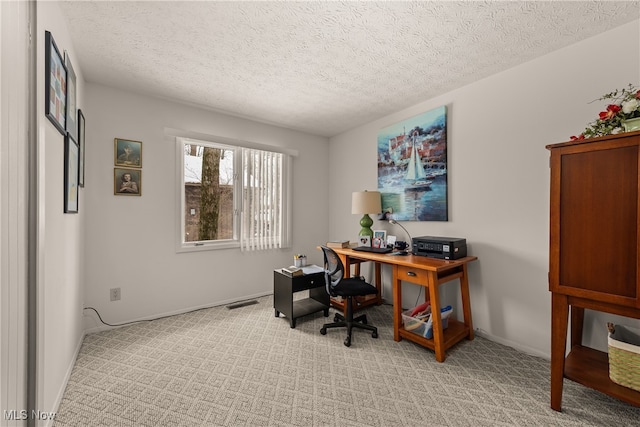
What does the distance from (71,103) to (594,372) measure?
12.3 ft

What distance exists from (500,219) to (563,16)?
1477 millimetres

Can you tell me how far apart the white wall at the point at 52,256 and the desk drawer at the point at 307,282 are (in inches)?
68.3

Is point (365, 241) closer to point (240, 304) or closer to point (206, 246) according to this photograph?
point (240, 304)

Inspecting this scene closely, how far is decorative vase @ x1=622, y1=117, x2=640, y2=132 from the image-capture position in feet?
4.51

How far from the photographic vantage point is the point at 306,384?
71.6 inches

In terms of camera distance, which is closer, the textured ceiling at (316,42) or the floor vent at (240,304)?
the textured ceiling at (316,42)

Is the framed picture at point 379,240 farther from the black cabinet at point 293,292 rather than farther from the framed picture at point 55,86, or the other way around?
the framed picture at point 55,86

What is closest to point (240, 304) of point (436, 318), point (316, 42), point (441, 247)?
point (436, 318)

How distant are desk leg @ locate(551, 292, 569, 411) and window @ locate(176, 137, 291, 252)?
2.96m

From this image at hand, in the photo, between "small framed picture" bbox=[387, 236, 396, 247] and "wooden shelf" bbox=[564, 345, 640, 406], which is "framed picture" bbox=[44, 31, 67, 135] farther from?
"wooden shelf" bbox=[564, 345, 640, 406]

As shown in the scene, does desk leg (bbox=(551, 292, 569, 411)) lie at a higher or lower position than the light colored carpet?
higher

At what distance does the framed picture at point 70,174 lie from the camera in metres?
1.69

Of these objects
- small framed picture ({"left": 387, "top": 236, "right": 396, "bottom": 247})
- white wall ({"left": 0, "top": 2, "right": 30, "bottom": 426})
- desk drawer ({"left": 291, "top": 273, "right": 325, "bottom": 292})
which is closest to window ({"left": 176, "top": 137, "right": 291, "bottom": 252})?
desk drawer ({"left": 291, "top": 273, "right": 325, "bottom": 292})

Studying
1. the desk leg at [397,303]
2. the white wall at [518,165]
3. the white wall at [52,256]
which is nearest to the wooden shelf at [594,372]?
the white wall at [518,165]
